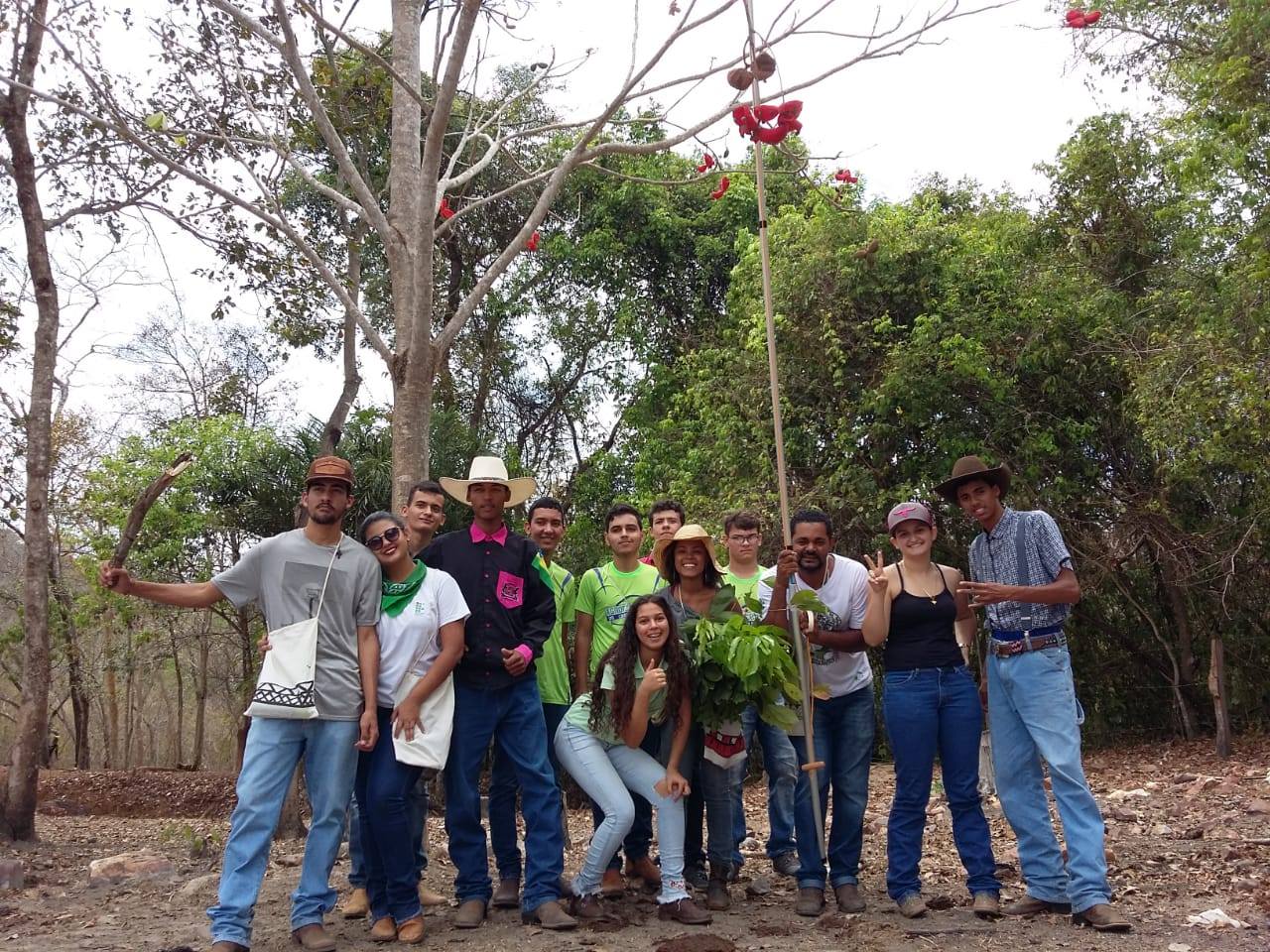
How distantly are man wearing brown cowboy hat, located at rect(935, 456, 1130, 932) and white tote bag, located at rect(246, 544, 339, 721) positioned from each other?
9.00ft

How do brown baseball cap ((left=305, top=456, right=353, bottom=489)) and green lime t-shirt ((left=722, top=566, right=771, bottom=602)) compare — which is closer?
brown baseball cap ((left=305, top=456, right=353, bottom=489))

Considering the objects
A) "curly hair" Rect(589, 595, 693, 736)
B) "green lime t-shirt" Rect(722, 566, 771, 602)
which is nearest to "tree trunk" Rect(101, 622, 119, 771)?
"green lime t-shirt" Rect(722, 566, 771, 602)

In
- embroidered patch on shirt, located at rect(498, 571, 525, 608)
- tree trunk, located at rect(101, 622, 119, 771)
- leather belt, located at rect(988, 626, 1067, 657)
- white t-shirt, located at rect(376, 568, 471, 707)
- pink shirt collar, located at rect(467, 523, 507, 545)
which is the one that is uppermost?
pink shirt collar, located at rect(467, 523, 507, 545)

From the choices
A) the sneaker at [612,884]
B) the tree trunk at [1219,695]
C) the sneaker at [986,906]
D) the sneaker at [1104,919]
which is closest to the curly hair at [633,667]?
the sneaker at [612,884]

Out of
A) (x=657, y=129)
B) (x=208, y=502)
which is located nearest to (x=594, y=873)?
(x=208, y=502)

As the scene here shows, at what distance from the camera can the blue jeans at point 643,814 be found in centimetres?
504

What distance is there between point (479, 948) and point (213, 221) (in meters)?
6.57

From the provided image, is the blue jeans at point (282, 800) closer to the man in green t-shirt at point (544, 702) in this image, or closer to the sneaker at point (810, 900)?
the man in green t-shirt at point (544, 702)

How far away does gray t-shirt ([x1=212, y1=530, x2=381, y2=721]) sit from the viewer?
14.8 feet

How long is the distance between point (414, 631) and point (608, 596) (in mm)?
1098

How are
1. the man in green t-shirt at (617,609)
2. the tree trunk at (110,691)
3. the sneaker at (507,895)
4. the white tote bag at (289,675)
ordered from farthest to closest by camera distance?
the tree trunk at (110,691), the man in green t-shirt at (617,609), the sneaker at (507,895), the white tote bag at (289,675)

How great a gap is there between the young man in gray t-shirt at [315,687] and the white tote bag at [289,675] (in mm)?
53

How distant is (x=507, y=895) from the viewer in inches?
197

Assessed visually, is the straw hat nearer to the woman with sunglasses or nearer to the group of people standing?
the group of people standing
